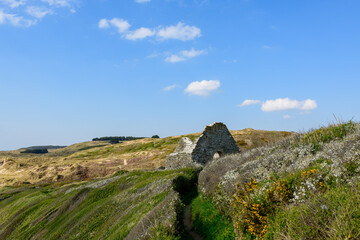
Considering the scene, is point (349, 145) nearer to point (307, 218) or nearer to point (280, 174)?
point (280, 174)

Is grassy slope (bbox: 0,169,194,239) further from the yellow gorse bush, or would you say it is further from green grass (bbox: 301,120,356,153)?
green grass (bbox: 301,120,356,153)

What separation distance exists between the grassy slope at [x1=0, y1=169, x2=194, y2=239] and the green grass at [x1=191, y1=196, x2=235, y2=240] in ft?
6.89

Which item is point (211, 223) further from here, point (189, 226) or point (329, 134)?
point (329, 134)

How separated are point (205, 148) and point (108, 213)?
19496mm

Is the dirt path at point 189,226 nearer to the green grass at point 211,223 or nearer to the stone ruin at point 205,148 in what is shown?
the green grass at point 211,223

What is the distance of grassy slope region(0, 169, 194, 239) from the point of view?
13281 mm

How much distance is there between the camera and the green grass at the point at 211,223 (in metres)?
12.1

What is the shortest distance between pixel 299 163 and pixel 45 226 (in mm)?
27527

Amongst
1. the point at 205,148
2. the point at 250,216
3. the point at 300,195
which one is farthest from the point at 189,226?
the point at 205,148

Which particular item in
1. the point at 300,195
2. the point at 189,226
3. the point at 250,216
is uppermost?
the point at 300,195

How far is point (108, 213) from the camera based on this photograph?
69.5 feet

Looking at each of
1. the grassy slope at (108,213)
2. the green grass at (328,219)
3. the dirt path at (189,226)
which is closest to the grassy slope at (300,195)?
the green grass at (328,219)

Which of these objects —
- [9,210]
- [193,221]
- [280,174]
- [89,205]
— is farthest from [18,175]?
[280,174]

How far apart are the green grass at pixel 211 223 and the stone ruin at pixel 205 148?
17.1 metres
